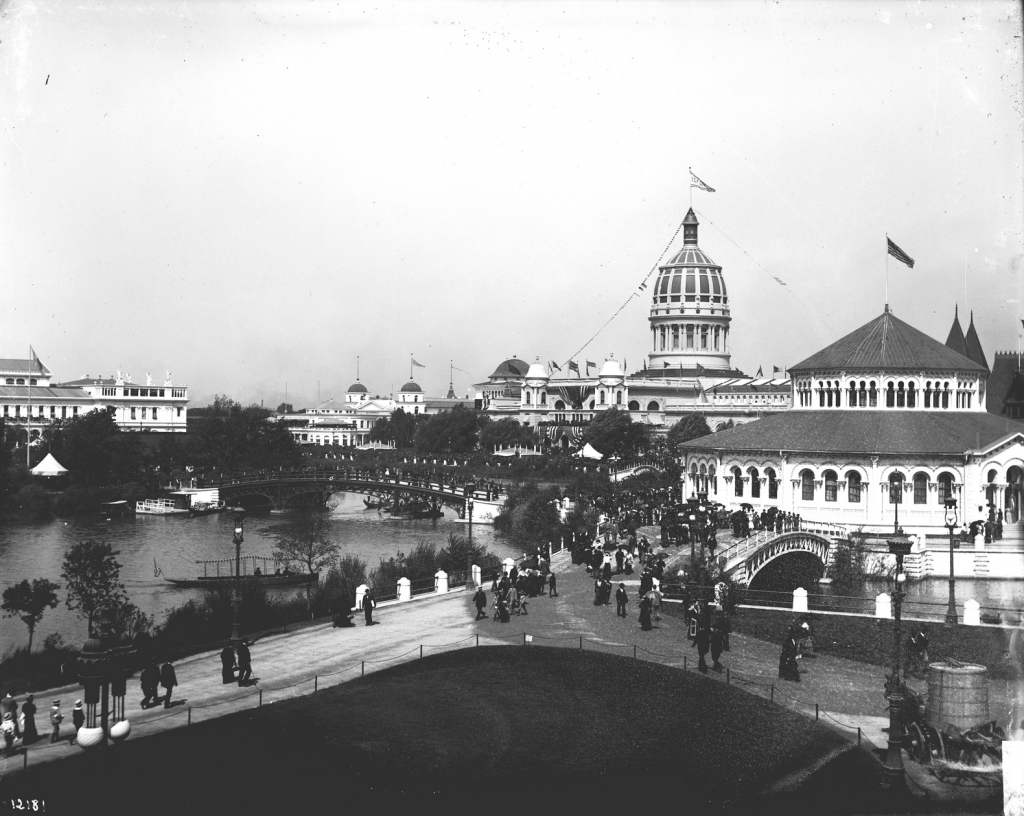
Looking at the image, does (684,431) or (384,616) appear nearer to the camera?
(384,616)

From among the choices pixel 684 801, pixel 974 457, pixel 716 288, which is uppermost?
pixel 716 288

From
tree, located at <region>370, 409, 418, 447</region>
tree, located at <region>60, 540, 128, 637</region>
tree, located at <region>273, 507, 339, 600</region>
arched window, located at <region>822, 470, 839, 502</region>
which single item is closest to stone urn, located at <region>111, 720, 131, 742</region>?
tree, located at <region>60, 540, 128, 637</region>

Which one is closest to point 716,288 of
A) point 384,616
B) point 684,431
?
point 684,431

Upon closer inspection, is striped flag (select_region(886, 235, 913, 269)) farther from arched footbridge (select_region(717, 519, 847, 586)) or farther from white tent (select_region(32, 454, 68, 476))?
white tent (select_region(32, 454, 68, 476))

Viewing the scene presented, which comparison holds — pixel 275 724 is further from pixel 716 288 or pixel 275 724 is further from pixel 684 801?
pixel 716 288

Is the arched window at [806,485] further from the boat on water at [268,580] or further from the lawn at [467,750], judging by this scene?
the lawn at [467,750]
